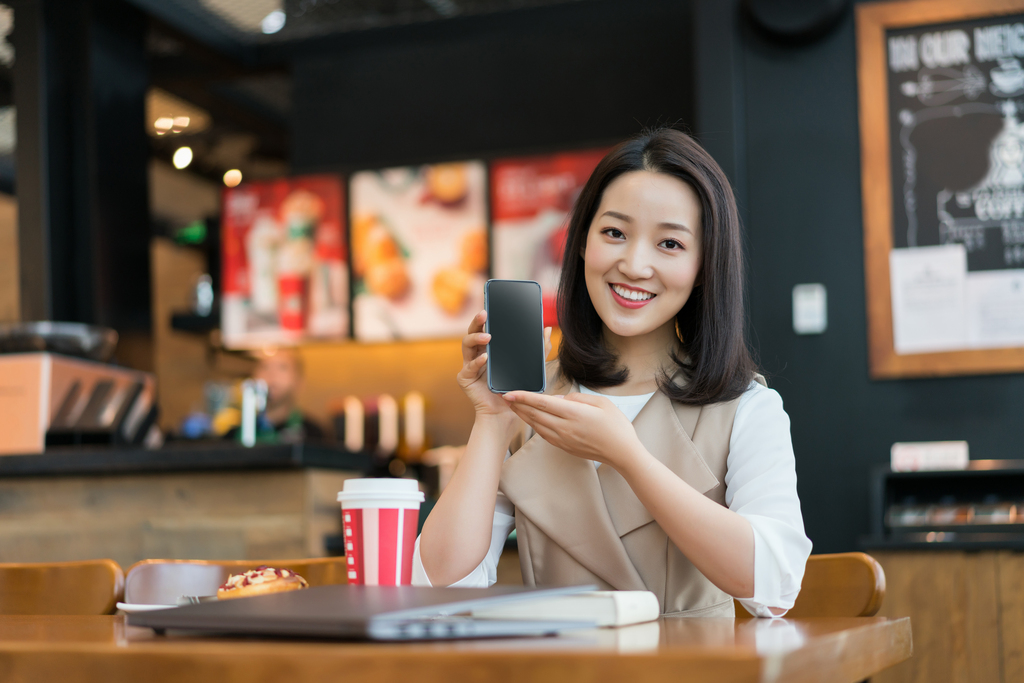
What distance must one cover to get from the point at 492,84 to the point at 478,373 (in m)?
4.11

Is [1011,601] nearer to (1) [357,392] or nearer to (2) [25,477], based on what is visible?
(2) [25,477]

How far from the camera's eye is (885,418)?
3.31 metres

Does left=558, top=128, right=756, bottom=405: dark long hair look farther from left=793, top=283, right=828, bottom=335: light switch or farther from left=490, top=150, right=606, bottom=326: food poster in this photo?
left=490, top=150, right=606, bottom=326: food poster

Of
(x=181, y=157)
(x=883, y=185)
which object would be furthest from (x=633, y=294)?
(x=181, y=157)

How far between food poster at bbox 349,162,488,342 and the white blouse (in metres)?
3.41

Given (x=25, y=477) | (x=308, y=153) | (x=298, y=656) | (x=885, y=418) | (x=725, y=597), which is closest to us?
(x=298, y=656)

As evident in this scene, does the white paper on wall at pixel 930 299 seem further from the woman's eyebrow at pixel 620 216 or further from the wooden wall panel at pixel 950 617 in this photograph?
the woman's eyebrow at pixel 620 216

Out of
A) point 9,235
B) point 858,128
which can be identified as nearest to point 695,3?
point 858,128

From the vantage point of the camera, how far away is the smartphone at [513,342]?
1.09 m

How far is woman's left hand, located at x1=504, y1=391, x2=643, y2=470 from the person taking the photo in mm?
1005

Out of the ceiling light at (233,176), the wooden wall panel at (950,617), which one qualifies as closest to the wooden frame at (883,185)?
the wooden wall panel at (950,617)

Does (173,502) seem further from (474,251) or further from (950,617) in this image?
(474,251)

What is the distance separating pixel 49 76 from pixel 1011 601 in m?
4.38

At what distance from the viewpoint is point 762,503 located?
1093 millimetres
